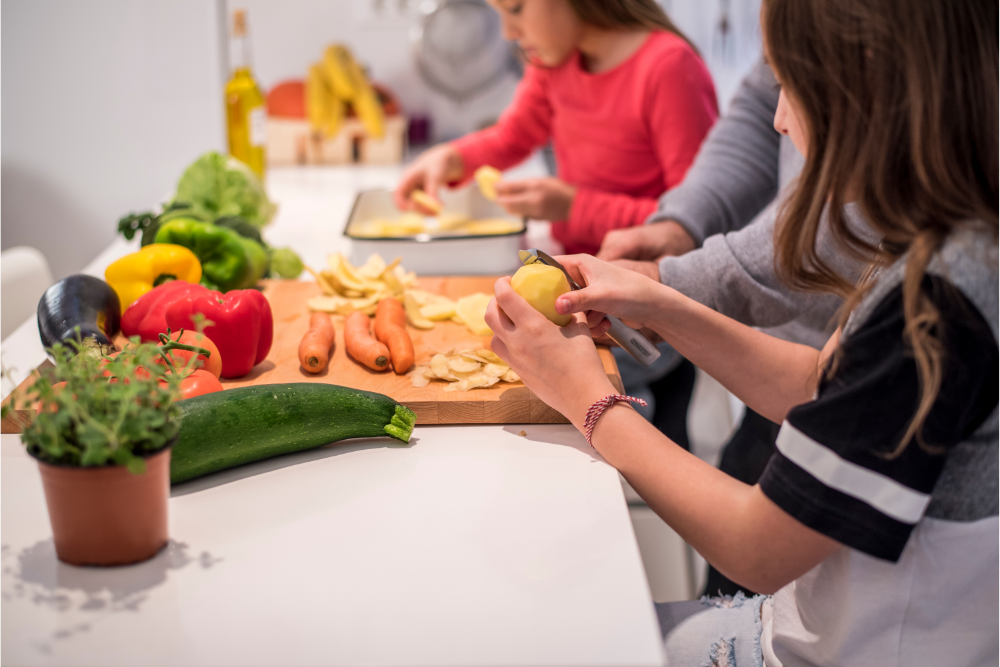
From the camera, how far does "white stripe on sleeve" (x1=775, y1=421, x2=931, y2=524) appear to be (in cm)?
63

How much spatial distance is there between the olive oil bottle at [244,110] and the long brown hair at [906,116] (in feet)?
5.77

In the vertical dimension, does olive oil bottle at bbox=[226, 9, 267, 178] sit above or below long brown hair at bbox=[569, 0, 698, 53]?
below

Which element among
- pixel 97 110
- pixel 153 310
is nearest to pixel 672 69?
pixel 153 310

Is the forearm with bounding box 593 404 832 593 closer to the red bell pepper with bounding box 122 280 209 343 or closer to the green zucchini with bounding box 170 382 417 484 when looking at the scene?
the green zucchini with bounding box 170 382 417 484

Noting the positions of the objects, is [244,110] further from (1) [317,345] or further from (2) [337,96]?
(1) [317,345]

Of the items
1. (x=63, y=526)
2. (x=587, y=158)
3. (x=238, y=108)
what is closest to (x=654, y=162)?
(x=587, y=158)

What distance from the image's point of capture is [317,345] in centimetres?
102

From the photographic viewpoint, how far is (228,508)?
0.74 m

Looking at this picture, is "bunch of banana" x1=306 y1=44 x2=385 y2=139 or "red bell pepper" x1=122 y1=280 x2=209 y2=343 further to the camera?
"bunch of banana" x1=306 y1=44 x2=385 y2=139

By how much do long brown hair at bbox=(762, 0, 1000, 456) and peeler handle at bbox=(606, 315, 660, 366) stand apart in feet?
0.80

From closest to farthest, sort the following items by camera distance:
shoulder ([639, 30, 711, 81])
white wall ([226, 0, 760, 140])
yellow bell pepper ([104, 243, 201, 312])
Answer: yellow bell pepper ([104, 243, 201, 312])
shoulder ([639, 30, 711, 81])
white wall ([226, 0, 760, 140])

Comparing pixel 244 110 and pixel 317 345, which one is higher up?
pixel 244 110

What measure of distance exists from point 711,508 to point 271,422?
16.7 inches

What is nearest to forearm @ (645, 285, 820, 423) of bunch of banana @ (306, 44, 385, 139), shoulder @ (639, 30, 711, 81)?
shoulder @ (639, 30, 711, 81)
